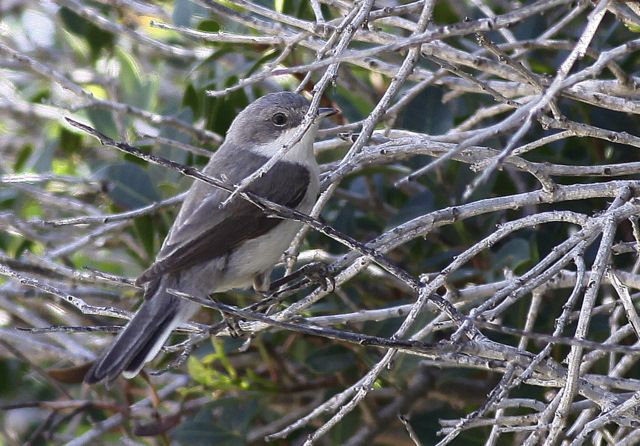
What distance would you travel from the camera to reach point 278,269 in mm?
4695

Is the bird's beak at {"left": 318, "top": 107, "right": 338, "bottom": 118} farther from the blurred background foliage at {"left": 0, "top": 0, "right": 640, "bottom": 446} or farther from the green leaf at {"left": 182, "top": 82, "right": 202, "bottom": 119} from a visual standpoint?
the green leaf at {"left": 182, "top": 82, "right": 202, "bottom": 119}

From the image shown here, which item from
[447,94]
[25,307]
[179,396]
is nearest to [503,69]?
[447,94]

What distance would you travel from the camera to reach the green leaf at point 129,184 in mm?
4801

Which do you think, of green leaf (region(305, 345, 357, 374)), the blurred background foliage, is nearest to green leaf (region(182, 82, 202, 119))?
the blurred background foliage

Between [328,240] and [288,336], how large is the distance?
1.75 feet

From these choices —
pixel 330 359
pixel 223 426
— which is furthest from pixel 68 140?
pixel 330 359

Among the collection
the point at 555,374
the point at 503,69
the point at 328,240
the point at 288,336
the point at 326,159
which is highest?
the point at 503,69

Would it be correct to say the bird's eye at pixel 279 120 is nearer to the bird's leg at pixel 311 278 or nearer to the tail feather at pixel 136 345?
the bird's leg at pixel 311 278

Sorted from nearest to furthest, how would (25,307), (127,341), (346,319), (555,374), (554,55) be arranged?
(555,374), (346,319), (127,341), (554,55), (25,307)

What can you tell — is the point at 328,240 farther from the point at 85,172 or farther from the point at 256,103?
the point at 85,172

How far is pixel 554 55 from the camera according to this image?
5066 millimetres

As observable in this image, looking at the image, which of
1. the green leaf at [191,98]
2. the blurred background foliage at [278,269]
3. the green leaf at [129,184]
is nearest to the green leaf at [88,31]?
the blurred background foliage at [278,269]

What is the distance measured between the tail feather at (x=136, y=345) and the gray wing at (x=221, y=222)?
28cm

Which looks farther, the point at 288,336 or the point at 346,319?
the point at 288,336
